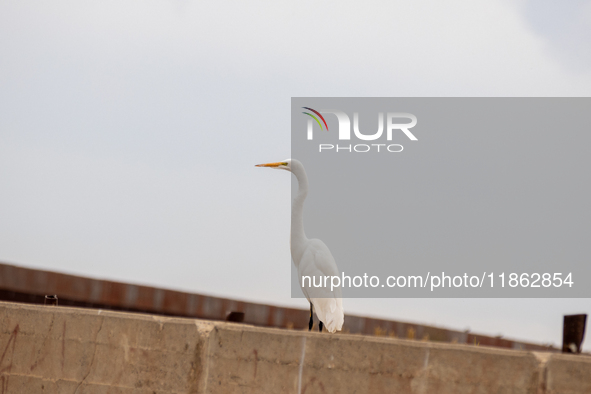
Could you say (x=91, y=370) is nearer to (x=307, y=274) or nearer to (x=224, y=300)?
(x=307, y=274)

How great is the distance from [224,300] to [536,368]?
10.4 meters

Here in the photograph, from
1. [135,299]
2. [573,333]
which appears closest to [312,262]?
[573,333]

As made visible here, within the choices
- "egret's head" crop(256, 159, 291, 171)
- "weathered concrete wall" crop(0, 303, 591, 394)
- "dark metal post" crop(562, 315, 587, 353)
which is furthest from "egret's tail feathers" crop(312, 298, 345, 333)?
"dark metal post" crop(562, 315, 587, 353)

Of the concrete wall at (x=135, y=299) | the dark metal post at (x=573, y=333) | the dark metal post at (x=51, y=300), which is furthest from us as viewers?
the concrete wall at (x=135, y=299)

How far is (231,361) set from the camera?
3.82m

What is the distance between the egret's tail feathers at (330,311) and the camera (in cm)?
740

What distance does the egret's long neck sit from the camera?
7.66 m

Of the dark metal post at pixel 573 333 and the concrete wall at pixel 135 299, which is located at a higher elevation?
the dark metal post at pixel 573 333

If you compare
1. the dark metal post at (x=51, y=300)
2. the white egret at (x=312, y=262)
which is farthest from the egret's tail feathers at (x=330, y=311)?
the dark metal post at (x=51, y=300)

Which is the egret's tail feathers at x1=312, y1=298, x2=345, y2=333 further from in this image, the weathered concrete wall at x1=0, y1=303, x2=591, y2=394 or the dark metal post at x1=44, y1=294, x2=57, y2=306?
the weathered concrete wall at x1=0, y1=303, x2=591, y2=394

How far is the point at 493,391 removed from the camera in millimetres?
3205

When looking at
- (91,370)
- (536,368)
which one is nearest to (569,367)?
(536,368)

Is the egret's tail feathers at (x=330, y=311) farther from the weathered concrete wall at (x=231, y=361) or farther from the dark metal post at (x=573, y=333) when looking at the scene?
the dark metal post at (x=573, y=333)

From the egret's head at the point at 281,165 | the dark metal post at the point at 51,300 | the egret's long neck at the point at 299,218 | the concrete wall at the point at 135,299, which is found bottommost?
the concrete wall at the point at 135,299
